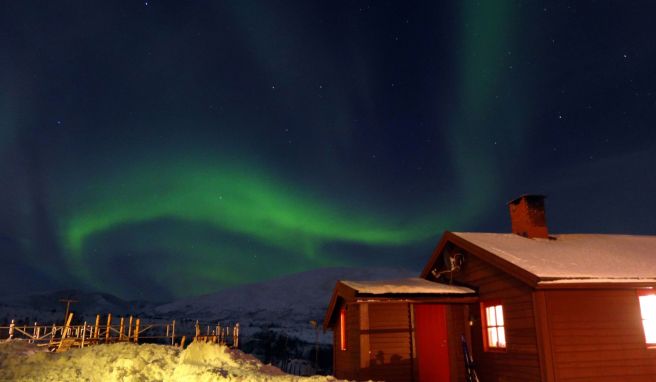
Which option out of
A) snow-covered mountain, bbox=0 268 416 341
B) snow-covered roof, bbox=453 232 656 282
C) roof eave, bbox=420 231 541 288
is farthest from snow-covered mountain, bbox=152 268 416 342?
snow-covered roof, bbox=453 232 656 282

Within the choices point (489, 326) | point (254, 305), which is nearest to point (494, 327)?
point (489, 326)

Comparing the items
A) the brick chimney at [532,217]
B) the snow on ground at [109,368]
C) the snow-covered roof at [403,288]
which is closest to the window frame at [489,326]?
the snow-covered roof at [403,288]

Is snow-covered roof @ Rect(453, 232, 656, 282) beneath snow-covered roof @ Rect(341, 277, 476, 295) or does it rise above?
above

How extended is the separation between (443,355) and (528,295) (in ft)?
18.9

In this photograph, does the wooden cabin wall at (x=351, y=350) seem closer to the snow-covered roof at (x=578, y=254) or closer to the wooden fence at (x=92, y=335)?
the snow-covered roof at (x=578, y=254)

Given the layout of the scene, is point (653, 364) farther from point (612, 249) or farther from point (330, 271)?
point (330, 271)

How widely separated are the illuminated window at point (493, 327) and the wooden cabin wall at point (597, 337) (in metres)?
1.71

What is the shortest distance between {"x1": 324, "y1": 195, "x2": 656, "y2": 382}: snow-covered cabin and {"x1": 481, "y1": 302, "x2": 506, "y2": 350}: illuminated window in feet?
0.12

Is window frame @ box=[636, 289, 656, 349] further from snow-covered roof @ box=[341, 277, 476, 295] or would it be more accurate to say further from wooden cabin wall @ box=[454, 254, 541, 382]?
snow-covered roof @ box=[341, 277, 476, 295]

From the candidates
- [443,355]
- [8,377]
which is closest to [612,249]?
[443,355]

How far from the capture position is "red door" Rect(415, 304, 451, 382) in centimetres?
1606

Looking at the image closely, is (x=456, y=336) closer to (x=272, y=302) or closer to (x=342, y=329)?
(x=342, y=329)

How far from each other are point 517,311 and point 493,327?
5.27 feet

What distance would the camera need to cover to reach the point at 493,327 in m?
13.3
